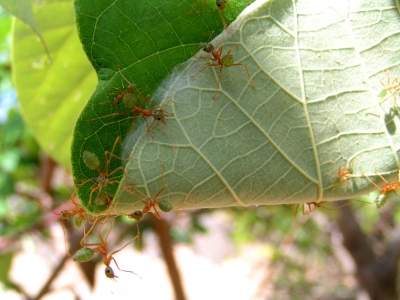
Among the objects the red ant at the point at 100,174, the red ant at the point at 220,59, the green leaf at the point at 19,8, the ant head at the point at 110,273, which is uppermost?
the green leaf at the point at 19,8

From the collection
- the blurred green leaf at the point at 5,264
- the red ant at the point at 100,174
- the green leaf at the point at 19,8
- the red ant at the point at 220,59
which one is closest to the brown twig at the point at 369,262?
the red ant at the point at 220,59

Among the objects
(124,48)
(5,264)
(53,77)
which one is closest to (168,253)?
(5,264)

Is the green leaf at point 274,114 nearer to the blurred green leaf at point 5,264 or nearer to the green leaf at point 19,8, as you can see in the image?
the green leaf at point 19,8

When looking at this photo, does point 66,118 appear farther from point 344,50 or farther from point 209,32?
point 344,50

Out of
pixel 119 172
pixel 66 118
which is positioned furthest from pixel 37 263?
pixel 119 172

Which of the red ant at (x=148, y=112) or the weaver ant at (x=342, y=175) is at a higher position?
the red ant at (x=148, y=112)

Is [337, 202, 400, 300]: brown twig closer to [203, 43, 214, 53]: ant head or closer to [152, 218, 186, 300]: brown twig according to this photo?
[152, 218, 186, 300]: brown twig
